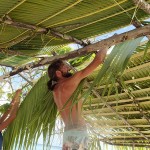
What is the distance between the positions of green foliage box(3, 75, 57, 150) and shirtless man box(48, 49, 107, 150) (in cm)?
13

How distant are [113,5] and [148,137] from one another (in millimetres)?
3120

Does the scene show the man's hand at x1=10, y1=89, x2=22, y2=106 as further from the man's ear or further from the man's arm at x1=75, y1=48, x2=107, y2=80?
the man's arm at x1=75, y1=48, x2=107, y2=80

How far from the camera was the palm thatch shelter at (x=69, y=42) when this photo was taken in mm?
1587

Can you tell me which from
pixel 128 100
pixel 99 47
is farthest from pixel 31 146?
pixel 128 100

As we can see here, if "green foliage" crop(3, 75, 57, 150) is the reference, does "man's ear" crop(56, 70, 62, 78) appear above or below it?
above

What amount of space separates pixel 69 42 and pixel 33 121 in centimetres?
59

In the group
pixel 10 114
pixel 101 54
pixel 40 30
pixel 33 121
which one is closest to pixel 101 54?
pixel 101 54

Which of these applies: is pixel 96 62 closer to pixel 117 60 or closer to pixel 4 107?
pixel 117 60

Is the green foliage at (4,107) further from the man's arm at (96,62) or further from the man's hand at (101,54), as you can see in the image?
the man's hand at (101,54)

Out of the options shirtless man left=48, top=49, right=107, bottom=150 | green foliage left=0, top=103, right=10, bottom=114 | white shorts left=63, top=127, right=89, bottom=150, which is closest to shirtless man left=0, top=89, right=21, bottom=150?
green foliage left=0, top=103, right=10, bottom=114

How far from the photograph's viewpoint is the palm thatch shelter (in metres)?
1.59

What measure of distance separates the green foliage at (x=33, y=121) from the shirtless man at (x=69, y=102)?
13 centimetres

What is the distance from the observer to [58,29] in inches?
79.3

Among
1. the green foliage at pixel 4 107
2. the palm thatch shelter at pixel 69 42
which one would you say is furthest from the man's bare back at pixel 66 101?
the green foliage at pixel 4 107
